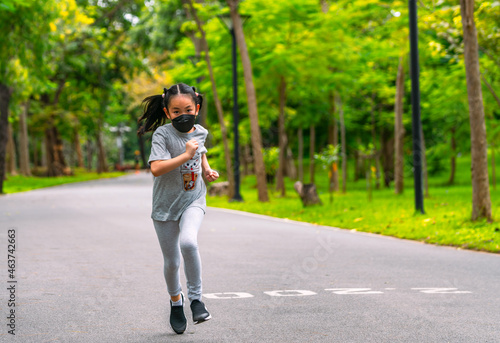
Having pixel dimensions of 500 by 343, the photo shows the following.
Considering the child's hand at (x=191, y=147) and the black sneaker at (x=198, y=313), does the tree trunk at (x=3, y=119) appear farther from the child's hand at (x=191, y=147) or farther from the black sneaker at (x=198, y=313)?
the child's hand at (x=191, y=147)

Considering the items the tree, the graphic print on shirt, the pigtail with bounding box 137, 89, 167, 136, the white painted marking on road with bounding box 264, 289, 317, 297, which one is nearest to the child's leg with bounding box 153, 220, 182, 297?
the graphic print on shirt

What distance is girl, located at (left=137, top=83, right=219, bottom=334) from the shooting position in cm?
507

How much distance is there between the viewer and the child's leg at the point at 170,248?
5.20 m

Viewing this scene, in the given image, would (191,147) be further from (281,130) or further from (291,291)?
(281,130)

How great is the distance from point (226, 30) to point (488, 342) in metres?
19.3

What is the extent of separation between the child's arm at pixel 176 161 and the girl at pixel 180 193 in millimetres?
54

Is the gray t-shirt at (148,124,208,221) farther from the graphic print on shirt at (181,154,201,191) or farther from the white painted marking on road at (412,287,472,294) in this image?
the white painted marking on road at (412,287,472,294)

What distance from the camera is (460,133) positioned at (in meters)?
28.9

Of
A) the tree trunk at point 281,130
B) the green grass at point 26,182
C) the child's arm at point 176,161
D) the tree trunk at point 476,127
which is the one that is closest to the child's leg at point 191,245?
the child's arm at point 176,161

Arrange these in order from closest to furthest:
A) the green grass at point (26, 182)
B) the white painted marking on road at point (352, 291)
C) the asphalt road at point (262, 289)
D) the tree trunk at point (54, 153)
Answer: the asphalt road at point (262, 289) < the white painted marking on road at point (352, 291) < the green grass at point (26, 182) < the tree trunk at point (54, 153)

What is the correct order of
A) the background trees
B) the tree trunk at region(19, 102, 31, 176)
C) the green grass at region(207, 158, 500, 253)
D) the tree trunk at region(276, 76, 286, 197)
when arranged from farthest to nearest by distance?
the tree trunk at region(19, 102, 31, 176)
the tree trunk at region(276, 76, 286, 197)
the background trees
the green grass at region(207, 158, 500, 253)

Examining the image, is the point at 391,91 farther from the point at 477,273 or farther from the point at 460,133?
the point at 477,273

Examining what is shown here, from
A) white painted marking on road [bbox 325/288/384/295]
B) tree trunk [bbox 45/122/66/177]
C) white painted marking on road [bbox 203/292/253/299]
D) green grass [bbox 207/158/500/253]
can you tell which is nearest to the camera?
white painted marking on road [bbox 203/292/253/299]

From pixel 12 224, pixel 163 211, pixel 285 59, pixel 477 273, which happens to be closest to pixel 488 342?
pixel 163 211
